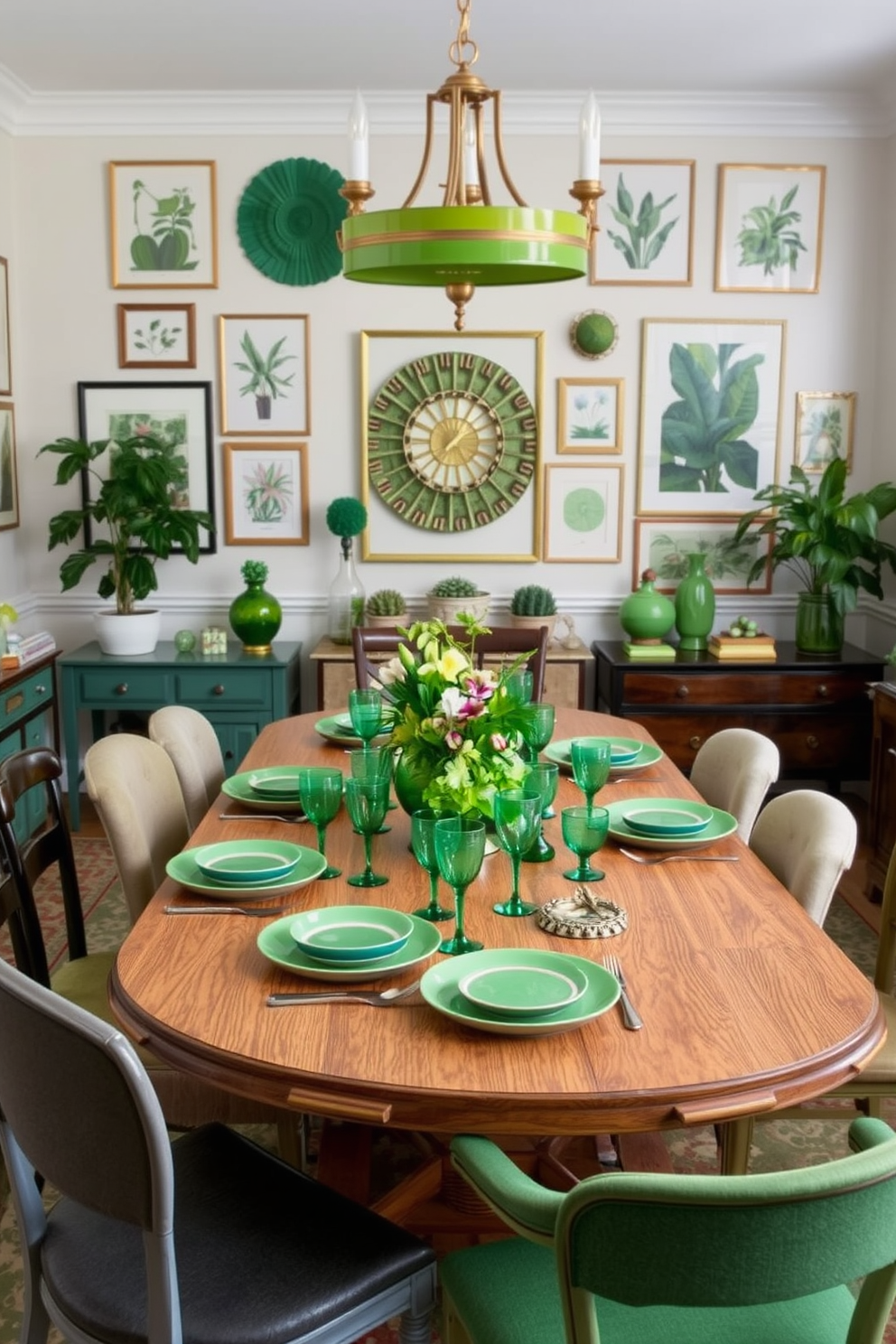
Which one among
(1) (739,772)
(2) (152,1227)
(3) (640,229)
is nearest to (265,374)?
(3) (640,229)

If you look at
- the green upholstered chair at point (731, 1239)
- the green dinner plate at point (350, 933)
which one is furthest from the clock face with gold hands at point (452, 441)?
the green upholstered chair at point (731, 1239)

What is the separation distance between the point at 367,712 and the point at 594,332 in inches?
111

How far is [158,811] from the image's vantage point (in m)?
2.83

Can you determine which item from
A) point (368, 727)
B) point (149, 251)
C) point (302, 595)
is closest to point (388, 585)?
point (302, 595)

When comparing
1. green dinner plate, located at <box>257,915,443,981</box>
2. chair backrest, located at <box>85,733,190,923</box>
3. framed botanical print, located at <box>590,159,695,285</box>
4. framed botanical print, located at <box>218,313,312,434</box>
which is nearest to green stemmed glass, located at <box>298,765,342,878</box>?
green dinner plate, located at <box>257,915,443,981</box>

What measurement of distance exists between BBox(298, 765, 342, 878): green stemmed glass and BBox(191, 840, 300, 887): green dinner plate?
0.08 metres

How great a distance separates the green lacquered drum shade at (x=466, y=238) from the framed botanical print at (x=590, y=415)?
2912mm

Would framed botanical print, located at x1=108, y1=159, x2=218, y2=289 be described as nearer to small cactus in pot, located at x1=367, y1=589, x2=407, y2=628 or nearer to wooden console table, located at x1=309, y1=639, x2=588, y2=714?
small cactus in pot, located at x1=367, y1=589, x2=407, y2=628

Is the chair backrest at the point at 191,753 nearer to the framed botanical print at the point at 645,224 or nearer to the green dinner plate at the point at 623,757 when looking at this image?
the green dinner plate at the point at 623,757

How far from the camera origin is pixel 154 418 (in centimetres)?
532

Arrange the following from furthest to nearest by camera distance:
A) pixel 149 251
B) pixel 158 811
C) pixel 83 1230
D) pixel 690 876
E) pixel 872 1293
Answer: pixel 149 251 → pixel 158 811 → pixel 690 876 → pixel 83 1230 → pixel 872 1293

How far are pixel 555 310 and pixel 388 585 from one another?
51.4 inches

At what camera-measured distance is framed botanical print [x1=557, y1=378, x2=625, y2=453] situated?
5297 mm

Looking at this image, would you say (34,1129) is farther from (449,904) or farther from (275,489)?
(275,489)
